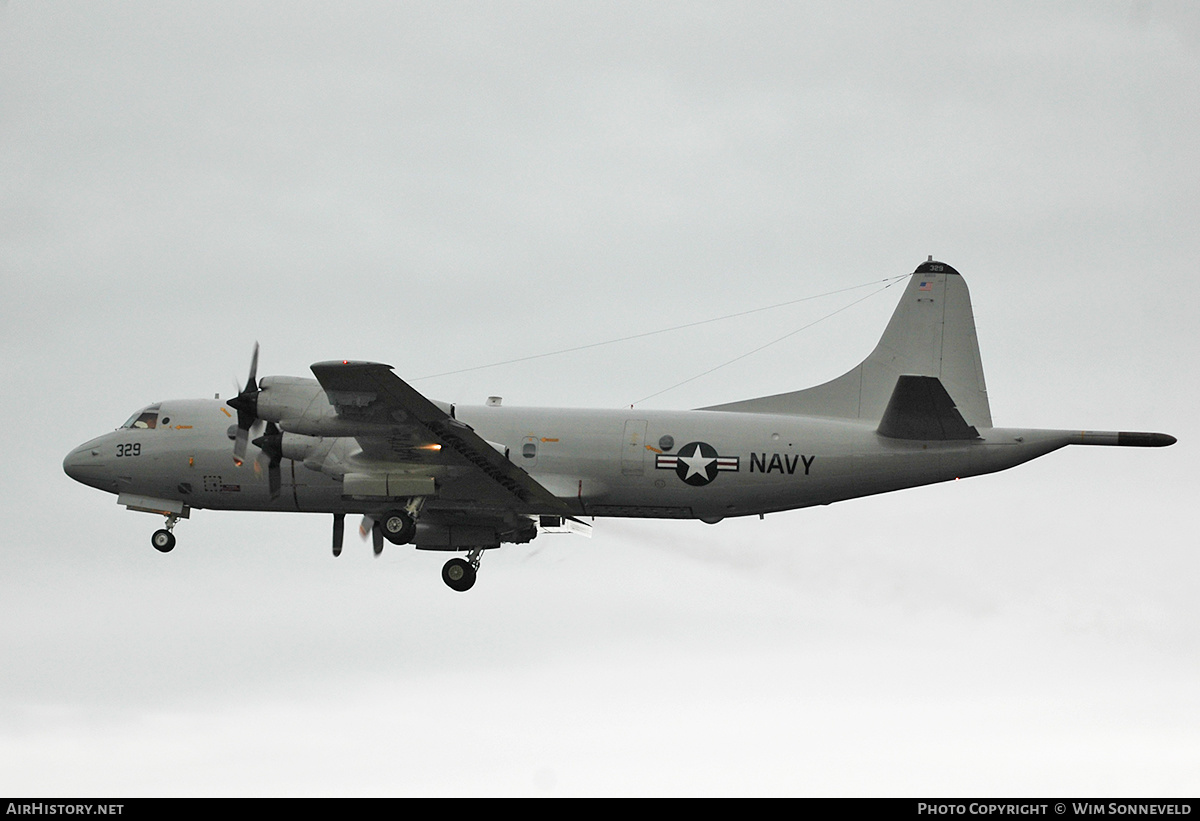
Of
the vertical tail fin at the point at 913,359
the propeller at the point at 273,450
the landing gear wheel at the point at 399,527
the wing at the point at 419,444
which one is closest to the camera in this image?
the wing at the point at 419,444

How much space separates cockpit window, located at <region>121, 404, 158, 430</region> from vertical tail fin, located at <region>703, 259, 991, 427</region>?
1186 cm

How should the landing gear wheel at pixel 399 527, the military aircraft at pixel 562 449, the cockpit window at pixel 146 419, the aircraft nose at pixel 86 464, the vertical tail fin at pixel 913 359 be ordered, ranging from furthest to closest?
the aircraft nose at pixel 86 464 → the cockpit window at pixel 146 419 → the vertical tail fin at pixel 913 359 → the landing gear wheel at pixel 399 527 → the military aircraft at pixel 562 449

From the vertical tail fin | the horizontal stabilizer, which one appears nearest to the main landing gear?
Answer: the vertical tail fin

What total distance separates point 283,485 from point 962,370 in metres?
13.9

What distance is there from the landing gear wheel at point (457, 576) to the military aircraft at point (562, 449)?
46 millimetres

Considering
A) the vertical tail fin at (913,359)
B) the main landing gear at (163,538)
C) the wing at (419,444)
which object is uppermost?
the vertical tail fin at (913,359)

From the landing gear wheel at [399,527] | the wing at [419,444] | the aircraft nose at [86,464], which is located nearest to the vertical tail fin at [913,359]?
the wing at [419,444]

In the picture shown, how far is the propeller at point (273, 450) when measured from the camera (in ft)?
92.2

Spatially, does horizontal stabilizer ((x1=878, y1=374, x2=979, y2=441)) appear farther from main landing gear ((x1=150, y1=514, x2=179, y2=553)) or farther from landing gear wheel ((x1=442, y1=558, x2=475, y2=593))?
main landing gear ((x1=150, y1=514, x2=179, y2=553))

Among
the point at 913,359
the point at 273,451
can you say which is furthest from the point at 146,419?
the point at 913,359

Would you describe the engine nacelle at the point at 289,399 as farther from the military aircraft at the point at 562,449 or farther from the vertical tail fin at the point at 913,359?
the vertical tail fin at the point at 913,359

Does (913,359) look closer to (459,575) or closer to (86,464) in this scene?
(459,575)

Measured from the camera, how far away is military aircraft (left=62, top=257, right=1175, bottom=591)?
2628 cm
